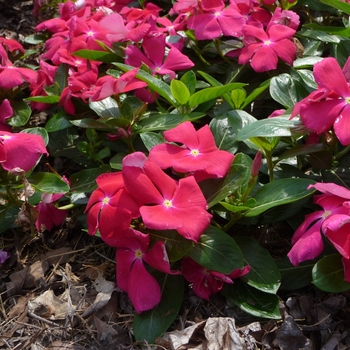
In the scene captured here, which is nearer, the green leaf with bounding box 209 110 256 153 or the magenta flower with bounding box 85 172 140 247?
the magenta flower with bounding box 85 172 140 247

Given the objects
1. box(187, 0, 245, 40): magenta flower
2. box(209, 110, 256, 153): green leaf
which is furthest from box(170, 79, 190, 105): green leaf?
box(187, 0, 245, 40): magenta flower

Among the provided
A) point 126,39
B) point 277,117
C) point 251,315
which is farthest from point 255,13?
point 251,315

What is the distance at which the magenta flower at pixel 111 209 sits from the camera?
1.44 meters

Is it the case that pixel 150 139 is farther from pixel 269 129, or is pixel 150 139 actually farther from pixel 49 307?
pixel 49 307

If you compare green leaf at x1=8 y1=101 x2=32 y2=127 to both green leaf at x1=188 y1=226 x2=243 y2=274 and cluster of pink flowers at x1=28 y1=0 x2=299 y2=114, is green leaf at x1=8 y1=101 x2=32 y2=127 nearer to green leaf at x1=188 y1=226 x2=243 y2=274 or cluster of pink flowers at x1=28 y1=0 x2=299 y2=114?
cluster of pink flowers at x1=28 y1=0 x2=299 y2=114

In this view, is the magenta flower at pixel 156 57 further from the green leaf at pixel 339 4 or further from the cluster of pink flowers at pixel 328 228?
the cluster of pink flowers at pixel 328 228

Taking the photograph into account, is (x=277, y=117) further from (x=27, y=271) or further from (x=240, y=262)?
(x=27, y=271)

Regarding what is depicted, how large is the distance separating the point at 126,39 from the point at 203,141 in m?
0.77

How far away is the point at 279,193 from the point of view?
5.16 feet

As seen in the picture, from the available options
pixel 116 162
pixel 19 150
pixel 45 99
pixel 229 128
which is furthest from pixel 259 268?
pixel 45 99

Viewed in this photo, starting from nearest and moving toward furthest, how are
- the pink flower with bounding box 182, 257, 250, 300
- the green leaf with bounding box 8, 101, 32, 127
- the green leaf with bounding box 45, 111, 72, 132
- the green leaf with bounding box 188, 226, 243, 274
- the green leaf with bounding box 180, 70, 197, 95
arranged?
1. the green leaf with bounding box 188, 226, 243, 274
2. the pink flower with bounding box 182, 257, 250, 300
3. the green leaf with bounding box 180, 70, 197, 95
4. the green leaf with bounding box 45, 111, 72, 132
5. the green leaf with bounding box 8, 101, 32, 127

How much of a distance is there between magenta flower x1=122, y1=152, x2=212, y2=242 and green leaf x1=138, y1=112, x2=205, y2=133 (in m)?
0.45

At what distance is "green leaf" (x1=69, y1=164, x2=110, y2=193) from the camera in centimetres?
193

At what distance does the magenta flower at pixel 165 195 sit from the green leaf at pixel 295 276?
383 millimetres
